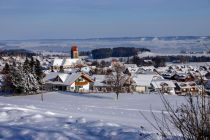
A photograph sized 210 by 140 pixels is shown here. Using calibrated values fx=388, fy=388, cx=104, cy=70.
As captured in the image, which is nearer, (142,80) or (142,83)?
(142,83)

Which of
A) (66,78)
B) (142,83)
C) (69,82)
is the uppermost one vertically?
(66,78)

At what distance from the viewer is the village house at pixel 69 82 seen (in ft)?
166

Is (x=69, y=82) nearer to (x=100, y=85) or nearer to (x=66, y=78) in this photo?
(x=66, y=78)

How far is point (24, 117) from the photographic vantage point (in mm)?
9156

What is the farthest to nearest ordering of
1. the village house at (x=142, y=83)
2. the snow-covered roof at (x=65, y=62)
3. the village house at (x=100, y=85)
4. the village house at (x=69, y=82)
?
the snow-covered roof at (x=65, y=62) < the village house at (x=142, y=83) < the village house at (x=100, y=85) < the village house at (x=69, y=82)

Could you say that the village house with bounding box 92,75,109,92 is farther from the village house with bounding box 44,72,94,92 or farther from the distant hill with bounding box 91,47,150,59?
the distant hill with bounding box 91,47,150,59

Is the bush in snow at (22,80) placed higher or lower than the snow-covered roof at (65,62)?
lower

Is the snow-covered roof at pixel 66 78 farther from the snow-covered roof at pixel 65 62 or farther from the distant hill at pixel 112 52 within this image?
the distant hill at pixel 112 52

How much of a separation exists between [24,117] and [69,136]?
272 centimetres

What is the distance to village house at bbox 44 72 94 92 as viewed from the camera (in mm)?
50500

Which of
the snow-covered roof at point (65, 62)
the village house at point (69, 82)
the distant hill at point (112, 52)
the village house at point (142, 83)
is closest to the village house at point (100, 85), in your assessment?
the village house at point (69, 82)

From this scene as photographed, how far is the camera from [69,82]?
164 feet

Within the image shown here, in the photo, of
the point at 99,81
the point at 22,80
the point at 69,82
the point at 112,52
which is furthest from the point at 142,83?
the point at 112,52

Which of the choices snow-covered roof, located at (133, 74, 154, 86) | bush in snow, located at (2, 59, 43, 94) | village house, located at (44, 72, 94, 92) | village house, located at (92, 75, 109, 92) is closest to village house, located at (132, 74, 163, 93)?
snow-covered roof, located at (133, 74, 154, 86)
